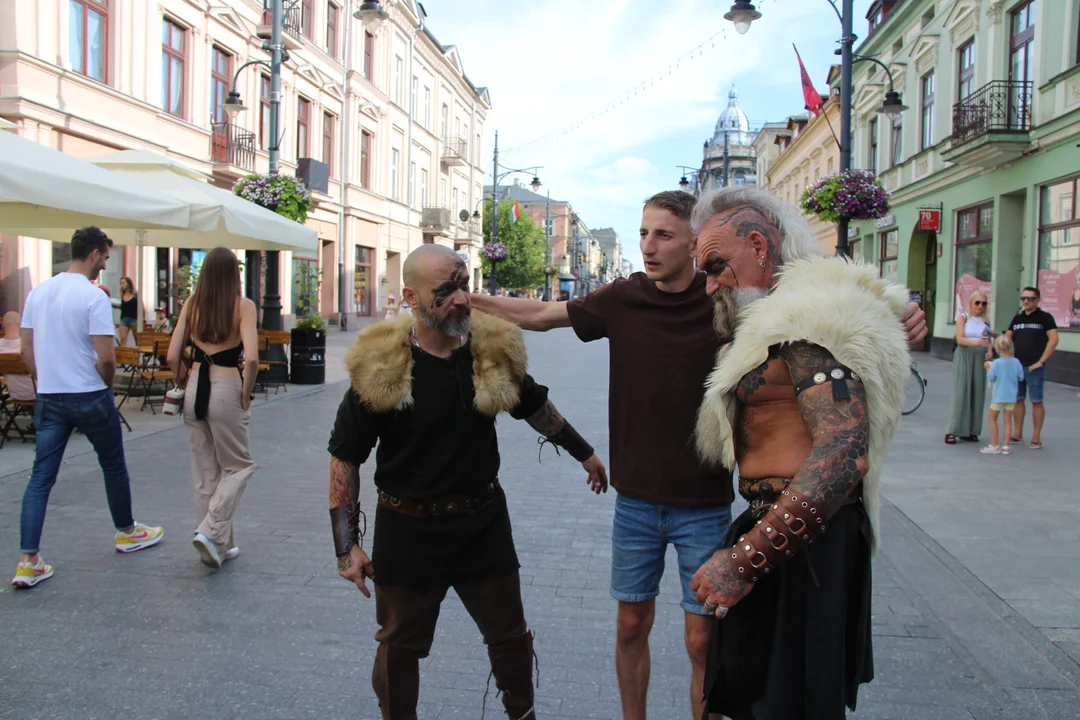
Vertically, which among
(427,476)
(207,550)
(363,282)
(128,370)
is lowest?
(207,550)

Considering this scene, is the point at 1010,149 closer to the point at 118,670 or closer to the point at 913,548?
the point at 913,548

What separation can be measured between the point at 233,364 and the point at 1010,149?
17.0 meters

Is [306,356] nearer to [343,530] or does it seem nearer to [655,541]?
[343,530]

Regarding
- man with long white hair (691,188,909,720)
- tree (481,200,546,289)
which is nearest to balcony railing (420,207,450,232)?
tree (481,200,546,289)

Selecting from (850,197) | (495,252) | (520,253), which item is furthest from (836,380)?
(520,253)

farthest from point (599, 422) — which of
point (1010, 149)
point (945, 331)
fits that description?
point (945, 331)

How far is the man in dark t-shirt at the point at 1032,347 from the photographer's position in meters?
9.30

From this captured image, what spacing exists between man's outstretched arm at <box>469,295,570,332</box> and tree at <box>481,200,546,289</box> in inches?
2365

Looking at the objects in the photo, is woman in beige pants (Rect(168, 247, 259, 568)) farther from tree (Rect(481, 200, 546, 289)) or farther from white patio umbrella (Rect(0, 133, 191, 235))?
tree (Rect(481, 200, 546, 289))

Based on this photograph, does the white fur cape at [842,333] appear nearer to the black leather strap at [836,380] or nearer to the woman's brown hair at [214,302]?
the black leather strap at [836,380]

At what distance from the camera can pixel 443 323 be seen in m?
2.63

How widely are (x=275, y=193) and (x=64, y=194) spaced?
24.9 ft

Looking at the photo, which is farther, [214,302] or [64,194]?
[64,194]

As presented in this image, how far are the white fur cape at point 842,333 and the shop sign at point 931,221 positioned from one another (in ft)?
72.7
